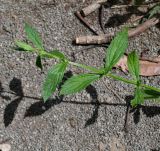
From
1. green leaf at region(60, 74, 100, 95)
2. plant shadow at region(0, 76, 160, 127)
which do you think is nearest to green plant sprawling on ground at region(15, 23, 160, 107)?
green leaf at region(60, 74, 100, 95)

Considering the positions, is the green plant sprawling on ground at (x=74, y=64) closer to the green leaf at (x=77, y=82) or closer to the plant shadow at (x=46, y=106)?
the green leaf at (x=77, y=82)

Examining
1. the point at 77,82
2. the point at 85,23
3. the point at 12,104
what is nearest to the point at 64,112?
the point at 12,104

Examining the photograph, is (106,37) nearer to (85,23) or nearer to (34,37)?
(85,23)

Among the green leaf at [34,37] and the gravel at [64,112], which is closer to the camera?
the green leaf at [34,37]

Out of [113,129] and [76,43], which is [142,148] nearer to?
[113,129]

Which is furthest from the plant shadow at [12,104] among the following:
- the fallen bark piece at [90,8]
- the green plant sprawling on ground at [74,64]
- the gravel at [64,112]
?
the fallen bark piece at [90,8]

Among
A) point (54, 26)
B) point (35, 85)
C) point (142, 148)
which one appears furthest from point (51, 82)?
point (142, 148)
